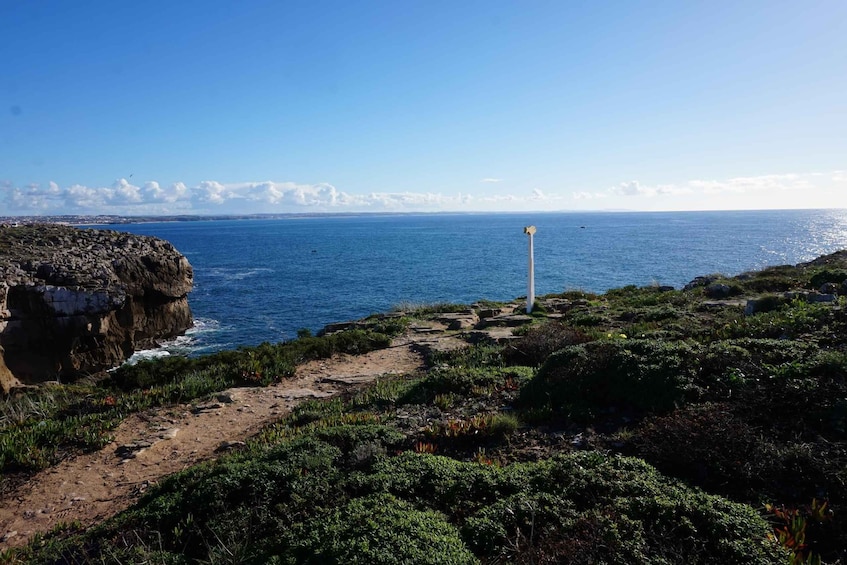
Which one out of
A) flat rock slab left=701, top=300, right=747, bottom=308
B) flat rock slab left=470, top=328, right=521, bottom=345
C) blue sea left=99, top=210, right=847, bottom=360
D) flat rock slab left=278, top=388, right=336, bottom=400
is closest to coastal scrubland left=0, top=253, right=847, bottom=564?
flat rock slab left=278, top=388, right=336, bottom=400

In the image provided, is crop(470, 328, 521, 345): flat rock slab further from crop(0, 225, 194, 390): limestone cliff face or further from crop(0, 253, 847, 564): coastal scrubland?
crop(0, 225, 194, 390): limestone cliff face

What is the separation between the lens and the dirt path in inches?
267

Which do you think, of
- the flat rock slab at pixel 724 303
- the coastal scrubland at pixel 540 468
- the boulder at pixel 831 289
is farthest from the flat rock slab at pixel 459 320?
the boulder at pixel 831 289

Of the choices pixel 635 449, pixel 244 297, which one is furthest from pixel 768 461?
pixel 244 297

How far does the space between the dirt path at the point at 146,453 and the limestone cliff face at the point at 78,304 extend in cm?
1476

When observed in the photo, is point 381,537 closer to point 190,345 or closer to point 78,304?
point 78,304

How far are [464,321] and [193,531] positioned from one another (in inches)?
554

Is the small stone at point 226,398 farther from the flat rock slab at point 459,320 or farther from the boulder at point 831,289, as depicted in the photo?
the boulder at point 831,289

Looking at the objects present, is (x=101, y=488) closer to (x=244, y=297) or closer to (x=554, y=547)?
(x=554, y=547)

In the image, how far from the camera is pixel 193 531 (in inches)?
202

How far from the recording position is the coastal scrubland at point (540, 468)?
4.07 m

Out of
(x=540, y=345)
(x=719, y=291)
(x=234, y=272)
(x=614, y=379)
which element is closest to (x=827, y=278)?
(x=719, y=291)

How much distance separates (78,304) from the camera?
2283 centimetres

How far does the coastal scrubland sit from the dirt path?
473 mm
